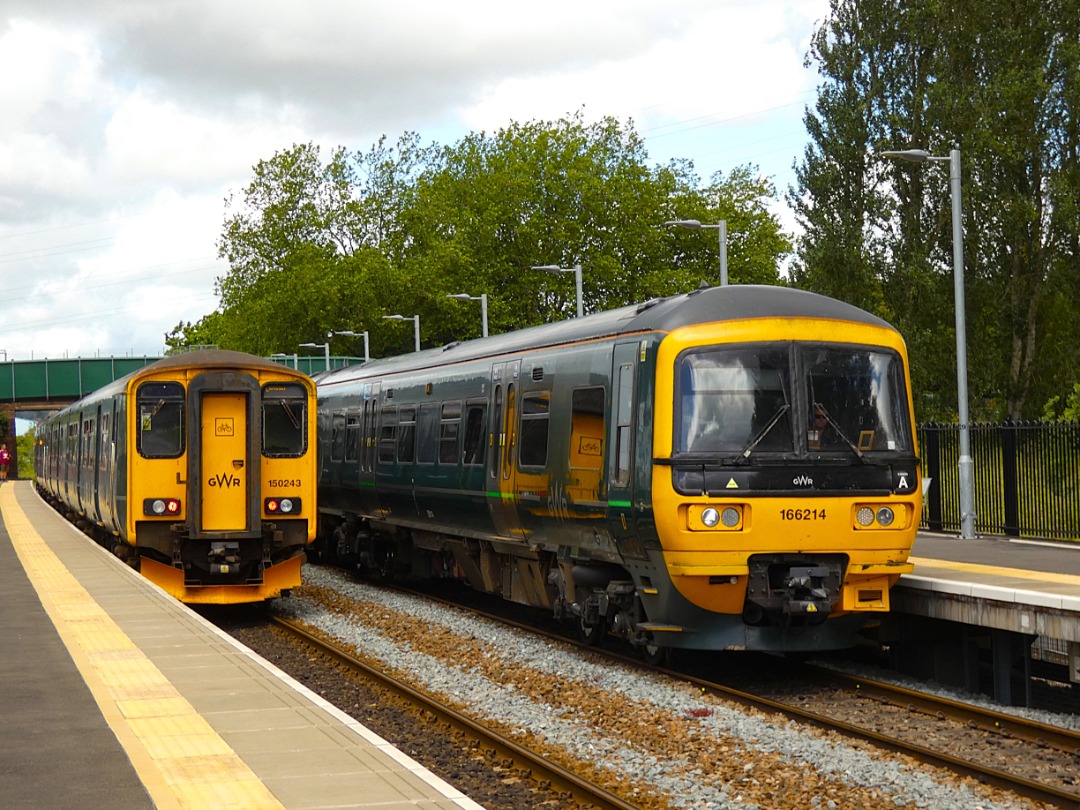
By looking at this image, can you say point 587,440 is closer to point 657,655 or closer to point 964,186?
point 657,655

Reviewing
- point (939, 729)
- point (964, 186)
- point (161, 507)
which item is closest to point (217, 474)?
point (161, 507)

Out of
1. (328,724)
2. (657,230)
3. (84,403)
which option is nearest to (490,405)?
(328,724)

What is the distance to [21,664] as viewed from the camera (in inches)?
473

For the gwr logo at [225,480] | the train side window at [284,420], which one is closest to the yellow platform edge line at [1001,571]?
the train side window at [284,420]

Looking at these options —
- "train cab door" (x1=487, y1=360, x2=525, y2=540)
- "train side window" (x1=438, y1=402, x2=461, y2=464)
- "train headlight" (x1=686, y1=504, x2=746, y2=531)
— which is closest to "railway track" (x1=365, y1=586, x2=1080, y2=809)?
"train headlight" (x1=686, y1=504, x2=746, y2=531)

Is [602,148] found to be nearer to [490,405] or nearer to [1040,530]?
[1040,530]

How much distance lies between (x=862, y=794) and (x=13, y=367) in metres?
78.6

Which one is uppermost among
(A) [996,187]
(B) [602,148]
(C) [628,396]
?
(B) [602,148]

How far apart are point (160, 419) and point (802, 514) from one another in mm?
9267

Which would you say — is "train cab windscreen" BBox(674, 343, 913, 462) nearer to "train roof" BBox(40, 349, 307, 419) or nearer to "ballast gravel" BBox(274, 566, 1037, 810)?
"ballast gravel" BBox(274, 566, 1037, 810)

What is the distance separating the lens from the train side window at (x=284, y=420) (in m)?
18.8

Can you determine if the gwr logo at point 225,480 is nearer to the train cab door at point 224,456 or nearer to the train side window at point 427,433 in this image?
the train cab door at point 224,456

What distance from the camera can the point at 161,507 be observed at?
18.3m

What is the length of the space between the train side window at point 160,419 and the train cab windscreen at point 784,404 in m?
8.33
